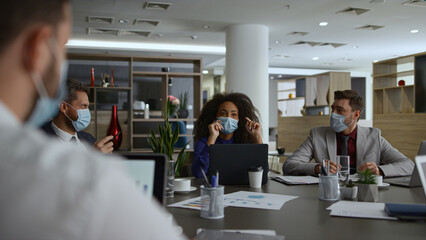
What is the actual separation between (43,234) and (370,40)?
Result: 9421 mm

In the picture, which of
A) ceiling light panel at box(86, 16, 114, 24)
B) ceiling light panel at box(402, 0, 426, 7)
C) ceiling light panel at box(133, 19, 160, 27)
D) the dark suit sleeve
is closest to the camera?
the dark suit sleeve

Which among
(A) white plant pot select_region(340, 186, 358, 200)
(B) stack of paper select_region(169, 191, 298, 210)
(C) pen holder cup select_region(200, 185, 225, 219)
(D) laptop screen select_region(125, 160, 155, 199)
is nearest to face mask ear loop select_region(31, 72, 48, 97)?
(D) laptop screen select_region(125, 160, 155, 199)

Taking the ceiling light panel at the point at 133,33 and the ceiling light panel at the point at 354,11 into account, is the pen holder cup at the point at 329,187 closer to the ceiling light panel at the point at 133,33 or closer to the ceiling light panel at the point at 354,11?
the ceiling light panel at the point at 354,11

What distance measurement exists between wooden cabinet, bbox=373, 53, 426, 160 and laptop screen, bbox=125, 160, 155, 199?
6879 millimetres

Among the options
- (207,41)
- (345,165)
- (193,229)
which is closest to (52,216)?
(193,229)

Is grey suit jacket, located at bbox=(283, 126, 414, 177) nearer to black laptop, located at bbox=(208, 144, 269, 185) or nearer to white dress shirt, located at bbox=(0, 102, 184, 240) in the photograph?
black laptop, located at bbox=(208, 144, 269, 185)

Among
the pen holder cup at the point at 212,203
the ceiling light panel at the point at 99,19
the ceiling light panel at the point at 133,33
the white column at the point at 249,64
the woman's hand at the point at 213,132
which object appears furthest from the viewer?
the ceiling light panel at the point at 133,33

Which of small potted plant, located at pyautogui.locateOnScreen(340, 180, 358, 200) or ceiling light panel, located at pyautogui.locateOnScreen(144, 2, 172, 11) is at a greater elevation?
ceiling light panel, located at pyautogui.locateOnScreen(144, 2, 172, 11)

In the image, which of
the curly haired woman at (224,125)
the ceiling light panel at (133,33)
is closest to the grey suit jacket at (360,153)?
the curly haired woman at (224,125)

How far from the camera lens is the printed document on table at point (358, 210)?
4.88 ft

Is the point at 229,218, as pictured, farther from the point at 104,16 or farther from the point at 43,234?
the point at 104,16

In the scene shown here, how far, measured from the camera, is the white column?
739 cm

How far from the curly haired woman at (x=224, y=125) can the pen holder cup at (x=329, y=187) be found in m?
1.14

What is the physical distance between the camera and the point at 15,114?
1.77ft
